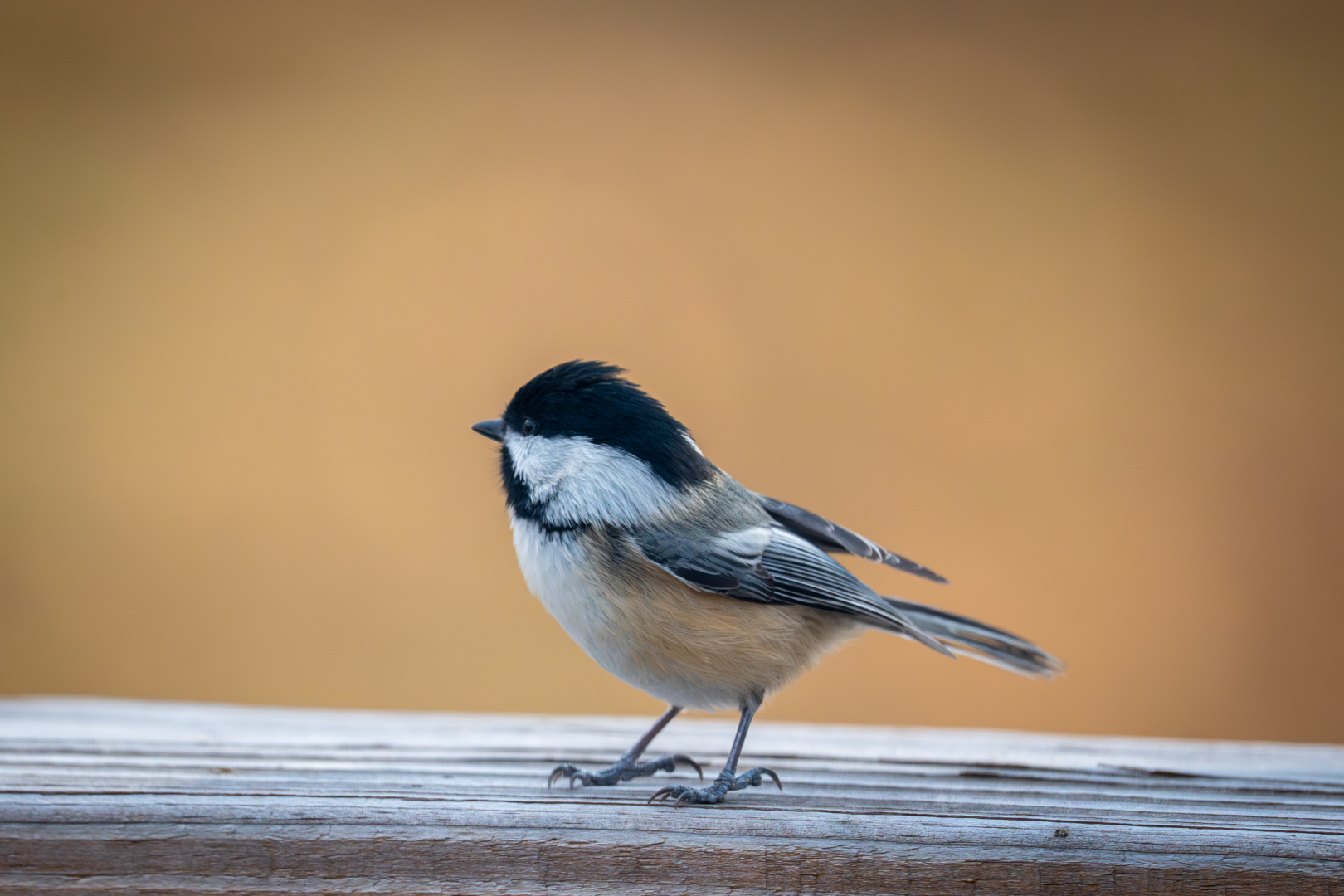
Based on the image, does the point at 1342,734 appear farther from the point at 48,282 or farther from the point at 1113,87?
the point at 48,282

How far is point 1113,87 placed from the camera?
2170mm

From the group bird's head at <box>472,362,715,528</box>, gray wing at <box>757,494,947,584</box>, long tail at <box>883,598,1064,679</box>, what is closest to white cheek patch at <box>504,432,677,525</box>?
bird's head at <box>472,362,715,528</box>

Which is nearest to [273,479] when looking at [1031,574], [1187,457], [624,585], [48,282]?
[48,282]

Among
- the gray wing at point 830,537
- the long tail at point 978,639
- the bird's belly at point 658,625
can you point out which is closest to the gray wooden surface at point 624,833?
the bird's belly at point 658,625

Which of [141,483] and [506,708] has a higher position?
[141,483]

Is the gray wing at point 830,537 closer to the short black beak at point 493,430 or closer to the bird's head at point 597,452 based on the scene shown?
the bird's head at point 597,452

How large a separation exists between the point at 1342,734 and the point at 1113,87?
141cm

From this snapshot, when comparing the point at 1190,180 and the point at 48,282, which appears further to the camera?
the point at 48,282

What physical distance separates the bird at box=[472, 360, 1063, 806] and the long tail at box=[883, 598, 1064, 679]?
31mm

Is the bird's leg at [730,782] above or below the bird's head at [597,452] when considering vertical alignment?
below

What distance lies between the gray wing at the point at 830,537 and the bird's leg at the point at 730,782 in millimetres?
298

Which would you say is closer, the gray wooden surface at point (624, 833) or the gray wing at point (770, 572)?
the gray wooden surface at point (624, 833)

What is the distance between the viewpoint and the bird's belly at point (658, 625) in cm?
115

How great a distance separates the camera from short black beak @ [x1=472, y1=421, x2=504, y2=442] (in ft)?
4.44
